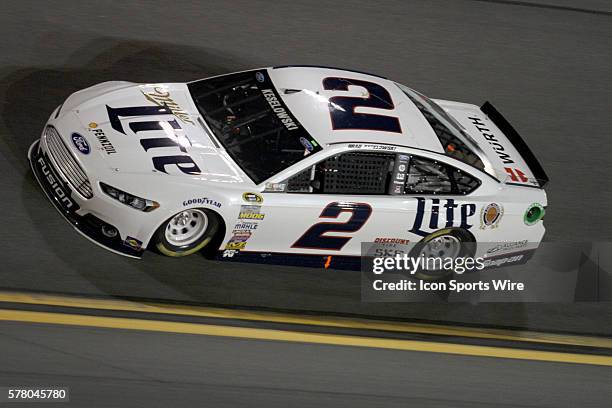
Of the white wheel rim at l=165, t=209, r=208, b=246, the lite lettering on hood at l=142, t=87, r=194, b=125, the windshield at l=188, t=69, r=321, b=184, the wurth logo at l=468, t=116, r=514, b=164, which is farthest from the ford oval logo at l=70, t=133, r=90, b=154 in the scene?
the wurth logo at l=468, t=116, r=514, b=164

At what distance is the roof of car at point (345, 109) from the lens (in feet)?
22.9

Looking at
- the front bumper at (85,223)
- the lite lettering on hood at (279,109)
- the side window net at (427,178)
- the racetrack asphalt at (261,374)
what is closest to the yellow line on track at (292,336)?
the racetrack asphalt at (261,374)

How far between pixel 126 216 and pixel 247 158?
1089 mm

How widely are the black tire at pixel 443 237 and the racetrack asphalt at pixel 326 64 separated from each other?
0.28 meters

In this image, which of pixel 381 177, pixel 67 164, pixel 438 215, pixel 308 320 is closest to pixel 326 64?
pixel 381 177

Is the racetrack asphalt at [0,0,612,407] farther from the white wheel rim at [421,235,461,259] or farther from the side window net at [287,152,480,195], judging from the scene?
the side window net at [287,152,480,195]

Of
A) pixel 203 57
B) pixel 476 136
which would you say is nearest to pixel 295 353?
pixel 476 136

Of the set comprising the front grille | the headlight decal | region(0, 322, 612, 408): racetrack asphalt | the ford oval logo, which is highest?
the ford oval logo

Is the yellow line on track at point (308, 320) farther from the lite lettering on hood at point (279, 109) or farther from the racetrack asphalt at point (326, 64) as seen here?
the lite lettering on hood at point (279, 109)

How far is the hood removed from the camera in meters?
6.66

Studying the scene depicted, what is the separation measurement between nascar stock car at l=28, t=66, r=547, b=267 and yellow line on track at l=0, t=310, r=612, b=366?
0.59 metres

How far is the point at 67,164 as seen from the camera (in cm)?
674

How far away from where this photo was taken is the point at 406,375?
6812 millimetres

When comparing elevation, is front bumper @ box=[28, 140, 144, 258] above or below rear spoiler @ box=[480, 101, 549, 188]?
below
